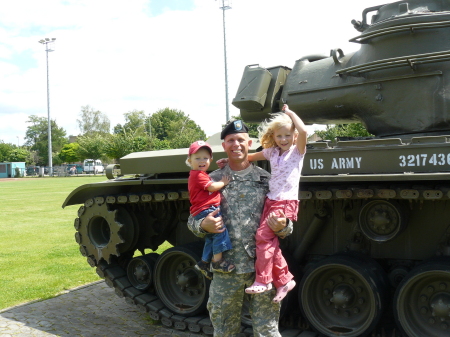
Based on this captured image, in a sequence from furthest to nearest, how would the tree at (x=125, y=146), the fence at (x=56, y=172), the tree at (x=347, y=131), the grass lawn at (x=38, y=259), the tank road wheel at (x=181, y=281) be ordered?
the fence at (x=56, y=172)
the tree at (x=125, y=146)
the tree at (x=347, y=131)
the grass lawn at (x=38, y=259)
the tank road wheel at (x=181, y=281)

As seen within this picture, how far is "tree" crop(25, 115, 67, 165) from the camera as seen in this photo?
99.4m

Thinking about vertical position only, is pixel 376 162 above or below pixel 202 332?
above

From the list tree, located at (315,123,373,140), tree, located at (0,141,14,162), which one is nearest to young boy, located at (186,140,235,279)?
tree, located at (315,123,373,140)

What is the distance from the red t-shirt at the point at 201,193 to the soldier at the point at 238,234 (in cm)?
9

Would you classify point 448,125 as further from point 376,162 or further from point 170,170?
point 170,170

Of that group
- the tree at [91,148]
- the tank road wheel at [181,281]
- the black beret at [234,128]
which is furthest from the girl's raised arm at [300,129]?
the tree at [91,148]

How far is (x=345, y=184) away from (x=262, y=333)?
6.19 ft

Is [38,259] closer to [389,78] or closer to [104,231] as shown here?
[104,231]

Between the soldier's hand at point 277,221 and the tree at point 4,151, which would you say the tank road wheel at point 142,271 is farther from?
the tree at point 4,151

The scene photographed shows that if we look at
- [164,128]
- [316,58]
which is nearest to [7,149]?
[164,128]

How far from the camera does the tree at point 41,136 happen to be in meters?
99.4

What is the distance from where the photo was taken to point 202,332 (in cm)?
601

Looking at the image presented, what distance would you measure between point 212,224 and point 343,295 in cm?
222

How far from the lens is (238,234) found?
396 centimetres
